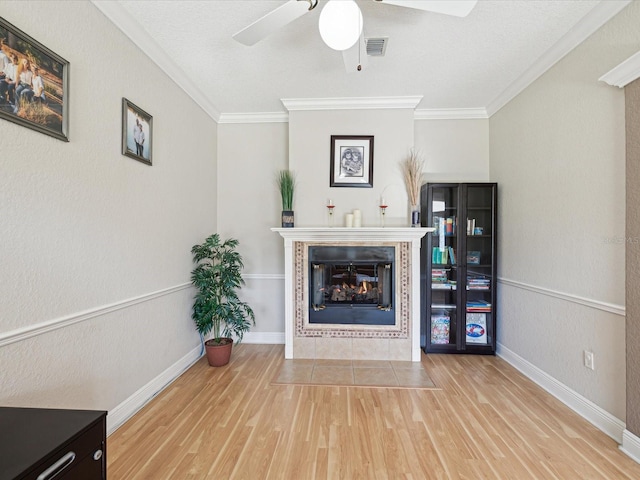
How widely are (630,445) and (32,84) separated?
3.74 m

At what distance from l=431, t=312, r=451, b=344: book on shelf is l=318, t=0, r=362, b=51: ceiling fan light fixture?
2.91m

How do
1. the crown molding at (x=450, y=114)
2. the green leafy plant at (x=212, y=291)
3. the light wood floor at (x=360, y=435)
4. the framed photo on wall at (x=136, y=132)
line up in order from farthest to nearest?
the crown molding at (x=450, y=114), the green leafy plant at (x=212, y=291), the framed photo on wall at (x=136, y=132), the light wood floor at (x=360, y=435)

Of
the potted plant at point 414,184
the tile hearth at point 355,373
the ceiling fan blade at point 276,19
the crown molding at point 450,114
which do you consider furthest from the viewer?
the crown molding at point 450,114

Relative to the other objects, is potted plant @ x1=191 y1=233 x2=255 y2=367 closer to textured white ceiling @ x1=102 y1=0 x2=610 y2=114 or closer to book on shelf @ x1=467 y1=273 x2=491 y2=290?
textured white ceiling @ x1=102 y1=0 x2=610 y2=114

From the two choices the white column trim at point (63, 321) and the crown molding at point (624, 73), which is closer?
the white column trim at point (63, 321)

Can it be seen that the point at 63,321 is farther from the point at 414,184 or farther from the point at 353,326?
the point at 414,184

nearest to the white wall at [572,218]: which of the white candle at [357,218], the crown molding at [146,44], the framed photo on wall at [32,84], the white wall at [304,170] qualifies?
the white wall at [304,170]

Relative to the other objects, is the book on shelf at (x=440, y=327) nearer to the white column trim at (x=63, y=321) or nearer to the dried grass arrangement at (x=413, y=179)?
the dried grass arrangement at (x=413, y=179)

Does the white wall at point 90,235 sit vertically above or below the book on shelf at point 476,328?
above

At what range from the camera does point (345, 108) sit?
11.3 feet

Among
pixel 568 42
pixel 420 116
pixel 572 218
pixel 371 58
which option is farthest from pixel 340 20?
pixel 420 116

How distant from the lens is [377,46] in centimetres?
242

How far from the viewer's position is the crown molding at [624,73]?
1.74 meters

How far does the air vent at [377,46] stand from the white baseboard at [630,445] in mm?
2996
